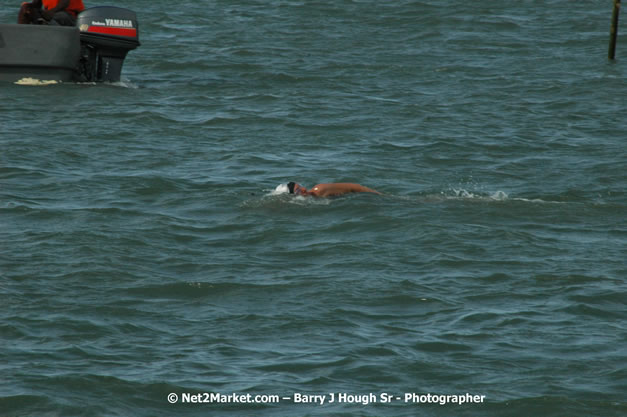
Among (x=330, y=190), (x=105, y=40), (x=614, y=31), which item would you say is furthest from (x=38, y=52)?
(x=614, y=31)

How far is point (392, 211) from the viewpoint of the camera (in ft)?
41.3

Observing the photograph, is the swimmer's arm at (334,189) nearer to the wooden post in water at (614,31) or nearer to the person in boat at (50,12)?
the person in boat at (50,12)

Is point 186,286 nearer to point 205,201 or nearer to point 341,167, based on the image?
point 205,201

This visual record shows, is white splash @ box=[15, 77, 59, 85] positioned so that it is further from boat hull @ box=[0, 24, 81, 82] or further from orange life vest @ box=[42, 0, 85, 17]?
orange life vest @ box=[42, 0, 85, 17]

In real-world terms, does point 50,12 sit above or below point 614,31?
above

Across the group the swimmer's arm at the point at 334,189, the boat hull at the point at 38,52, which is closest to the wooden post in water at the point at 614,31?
the boat hull at the point at 38,52

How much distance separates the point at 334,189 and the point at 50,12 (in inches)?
342

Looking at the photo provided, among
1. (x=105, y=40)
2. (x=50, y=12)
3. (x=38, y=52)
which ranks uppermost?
(x=50, y=12)

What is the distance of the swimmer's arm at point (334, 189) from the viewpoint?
42.5 feet

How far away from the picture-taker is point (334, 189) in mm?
12977

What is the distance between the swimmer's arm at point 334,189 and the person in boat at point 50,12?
27.0ft

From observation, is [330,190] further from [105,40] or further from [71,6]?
[71,6]

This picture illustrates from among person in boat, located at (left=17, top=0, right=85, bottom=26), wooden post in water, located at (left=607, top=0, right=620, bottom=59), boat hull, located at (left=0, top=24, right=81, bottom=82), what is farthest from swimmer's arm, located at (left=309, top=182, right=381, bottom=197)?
wooden post in water, located at (left=607, top=0, right=620, bottom=59)

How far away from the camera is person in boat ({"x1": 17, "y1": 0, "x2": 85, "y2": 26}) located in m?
18.8
